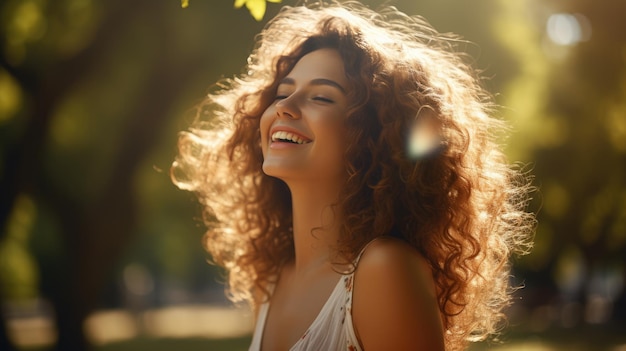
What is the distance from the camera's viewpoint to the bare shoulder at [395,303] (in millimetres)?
2602

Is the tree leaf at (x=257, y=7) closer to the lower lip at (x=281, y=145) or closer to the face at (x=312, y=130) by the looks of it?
the face at (x=312, y=130)

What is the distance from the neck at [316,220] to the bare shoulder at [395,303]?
436mm

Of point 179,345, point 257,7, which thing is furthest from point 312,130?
point 179,345

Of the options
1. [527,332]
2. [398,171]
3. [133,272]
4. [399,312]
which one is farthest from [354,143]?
[133,272]

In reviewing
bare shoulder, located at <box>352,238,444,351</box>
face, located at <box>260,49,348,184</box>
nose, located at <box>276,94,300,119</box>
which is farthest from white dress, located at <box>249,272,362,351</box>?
nose, located at <box>276,94,300,119</box>

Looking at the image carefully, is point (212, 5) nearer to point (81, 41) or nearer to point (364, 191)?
point (81, 41)

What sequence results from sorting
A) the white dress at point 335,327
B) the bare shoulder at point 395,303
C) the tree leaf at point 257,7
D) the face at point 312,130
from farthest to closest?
the face at point 312,130, the tree leaf at point 257,7, the white dress at point 335,327, the bare shoulder at point 395,303

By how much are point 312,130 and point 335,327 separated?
721 millimetres

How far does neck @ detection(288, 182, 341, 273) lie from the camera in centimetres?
322

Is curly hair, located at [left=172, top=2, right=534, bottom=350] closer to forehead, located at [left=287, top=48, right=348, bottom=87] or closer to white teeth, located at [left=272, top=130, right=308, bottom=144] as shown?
forehead, located at [left=287, top=48, right=348, bottom=87]

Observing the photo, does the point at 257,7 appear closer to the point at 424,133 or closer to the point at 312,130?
the point at 312,130

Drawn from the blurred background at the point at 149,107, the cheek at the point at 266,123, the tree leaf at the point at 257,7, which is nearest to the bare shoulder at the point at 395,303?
the cheek at the point at 266,123

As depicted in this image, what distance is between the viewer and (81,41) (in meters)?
13.1

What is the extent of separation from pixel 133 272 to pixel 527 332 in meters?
27.1
